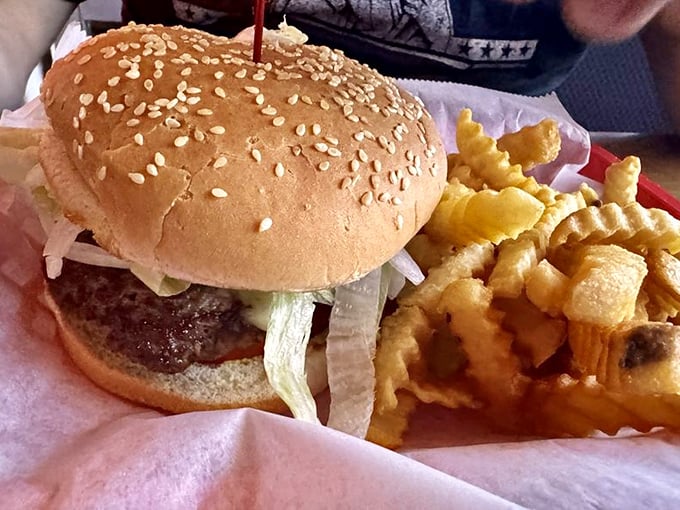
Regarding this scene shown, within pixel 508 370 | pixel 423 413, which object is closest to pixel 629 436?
pixel 508 370

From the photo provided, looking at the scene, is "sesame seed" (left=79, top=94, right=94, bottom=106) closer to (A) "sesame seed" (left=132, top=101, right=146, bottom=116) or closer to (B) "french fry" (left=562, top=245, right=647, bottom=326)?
(A) "sesame seed" (left=132, top=101, right=146, bottom=116)

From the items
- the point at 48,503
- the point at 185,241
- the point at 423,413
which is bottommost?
the point at 423,413

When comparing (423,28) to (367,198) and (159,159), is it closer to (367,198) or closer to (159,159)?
(367,198)

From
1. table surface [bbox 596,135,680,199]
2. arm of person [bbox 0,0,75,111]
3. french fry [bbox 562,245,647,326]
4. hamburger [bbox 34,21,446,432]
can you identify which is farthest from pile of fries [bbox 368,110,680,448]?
arm of person [bbox 0,0,75,111]

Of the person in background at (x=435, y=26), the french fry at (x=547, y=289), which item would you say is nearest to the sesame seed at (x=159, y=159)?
the french fry at (x=547, y=289)

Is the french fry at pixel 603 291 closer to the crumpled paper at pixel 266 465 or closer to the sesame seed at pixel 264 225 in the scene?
the crumpled paper at pixel 266 465

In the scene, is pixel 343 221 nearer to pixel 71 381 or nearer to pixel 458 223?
pixel 458 223

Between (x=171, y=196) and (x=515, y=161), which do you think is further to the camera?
(x=515, y=161)
